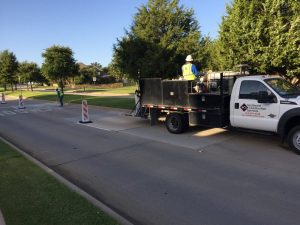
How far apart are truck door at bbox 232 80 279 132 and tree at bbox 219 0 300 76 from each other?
3.32m

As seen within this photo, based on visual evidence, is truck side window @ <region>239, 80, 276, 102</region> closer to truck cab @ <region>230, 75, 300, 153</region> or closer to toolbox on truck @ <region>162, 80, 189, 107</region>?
truck cab @ <region>230, 75, 300, 153</region>

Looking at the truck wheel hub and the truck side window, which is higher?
the truck side window

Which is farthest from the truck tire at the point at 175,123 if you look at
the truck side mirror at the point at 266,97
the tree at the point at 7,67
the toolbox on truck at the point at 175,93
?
the tree at the point at 7,67

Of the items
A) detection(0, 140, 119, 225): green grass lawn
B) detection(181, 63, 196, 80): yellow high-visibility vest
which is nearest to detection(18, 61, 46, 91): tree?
detection(181, 63, 196, 80): yellow high-visibility vest

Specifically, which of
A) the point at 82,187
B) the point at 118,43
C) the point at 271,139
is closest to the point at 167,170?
the point at 82,187

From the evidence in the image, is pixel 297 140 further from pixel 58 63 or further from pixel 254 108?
pixel 58 63

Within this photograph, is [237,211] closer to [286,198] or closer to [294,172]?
[286,198]

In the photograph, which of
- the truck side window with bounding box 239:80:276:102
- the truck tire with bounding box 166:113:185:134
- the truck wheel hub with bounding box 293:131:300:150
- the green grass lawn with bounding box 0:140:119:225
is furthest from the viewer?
the truck tire with bounding box 166:113:185:134

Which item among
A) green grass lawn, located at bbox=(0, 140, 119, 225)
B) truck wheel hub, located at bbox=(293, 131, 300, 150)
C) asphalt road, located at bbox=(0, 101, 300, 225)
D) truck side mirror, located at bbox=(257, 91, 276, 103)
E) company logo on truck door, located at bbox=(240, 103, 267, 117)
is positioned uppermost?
truck side mirror, located at bbox=(257, 91, 276, 103)

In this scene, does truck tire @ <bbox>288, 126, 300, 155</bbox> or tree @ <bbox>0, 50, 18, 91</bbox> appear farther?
tree @ <bbox>0, 50, 18, 91</bbox>

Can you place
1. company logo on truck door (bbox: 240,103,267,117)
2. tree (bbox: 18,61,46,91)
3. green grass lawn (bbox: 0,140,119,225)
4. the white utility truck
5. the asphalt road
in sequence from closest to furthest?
green grass lawn (bbox: 0,140,119,225) < the asphalt road < the white utility truck < company logo on truck door (bbox: 240,103,267,117) < tree (bbox: 18,61,46,91)

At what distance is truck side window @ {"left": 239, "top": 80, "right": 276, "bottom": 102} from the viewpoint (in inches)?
344

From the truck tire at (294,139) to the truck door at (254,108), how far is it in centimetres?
47

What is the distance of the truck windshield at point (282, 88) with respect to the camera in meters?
8.42
